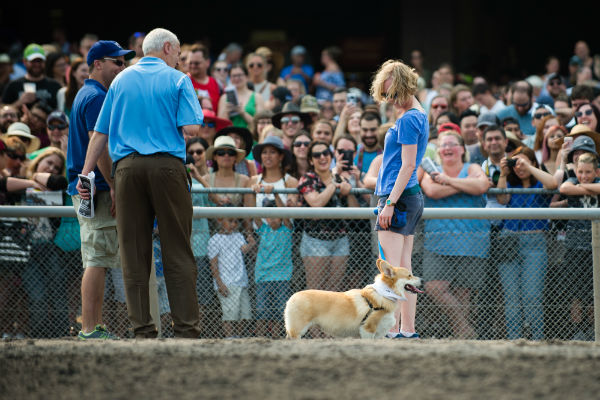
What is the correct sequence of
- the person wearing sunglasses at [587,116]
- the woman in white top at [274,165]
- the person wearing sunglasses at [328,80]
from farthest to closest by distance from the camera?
the person wearing sunglasses at [328,80], the person wearing sunglasses at [587,116], the woman in white top at [274,165]

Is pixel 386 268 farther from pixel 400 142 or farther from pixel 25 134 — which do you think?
pixel 25 134

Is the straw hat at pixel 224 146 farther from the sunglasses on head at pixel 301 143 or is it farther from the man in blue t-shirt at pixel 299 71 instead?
the man in blue t-shirt at pixel 299 71

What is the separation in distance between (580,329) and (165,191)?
11.2ft

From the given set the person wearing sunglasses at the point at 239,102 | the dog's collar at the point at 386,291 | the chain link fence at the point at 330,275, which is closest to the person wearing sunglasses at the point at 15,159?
the chain link fence at the point at 330,275

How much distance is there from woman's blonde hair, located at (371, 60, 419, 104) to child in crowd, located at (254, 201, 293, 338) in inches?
55.7

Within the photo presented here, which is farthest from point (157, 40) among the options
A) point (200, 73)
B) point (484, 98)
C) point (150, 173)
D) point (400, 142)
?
point (484, 98)

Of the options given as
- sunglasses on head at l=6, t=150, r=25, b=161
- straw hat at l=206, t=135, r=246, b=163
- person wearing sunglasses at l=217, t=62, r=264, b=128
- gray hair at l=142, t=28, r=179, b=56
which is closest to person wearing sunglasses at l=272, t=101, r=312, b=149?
person wearing sunglasses at l=217, t=62, r=264, b=128

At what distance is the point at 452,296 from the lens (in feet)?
22.1

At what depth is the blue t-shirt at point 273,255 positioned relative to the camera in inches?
267

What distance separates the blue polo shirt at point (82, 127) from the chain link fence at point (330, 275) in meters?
0.98

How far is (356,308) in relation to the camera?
5.91 m

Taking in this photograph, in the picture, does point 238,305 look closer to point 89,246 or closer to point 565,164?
point 89,246

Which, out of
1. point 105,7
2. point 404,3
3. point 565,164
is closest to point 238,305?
point 565,164

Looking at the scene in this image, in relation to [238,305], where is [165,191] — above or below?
above
